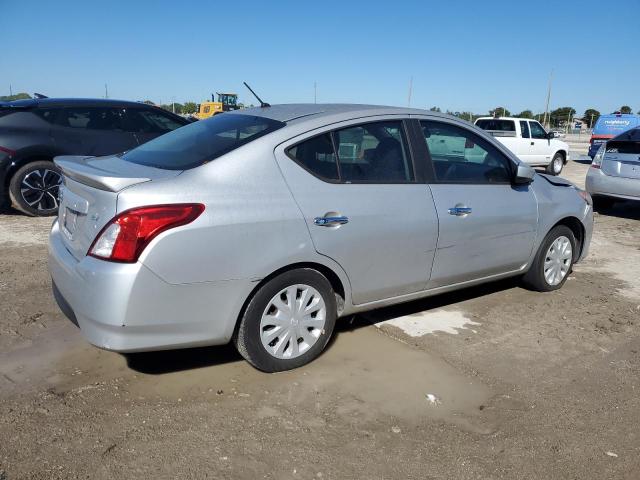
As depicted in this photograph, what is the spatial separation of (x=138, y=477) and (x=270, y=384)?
3.23ft

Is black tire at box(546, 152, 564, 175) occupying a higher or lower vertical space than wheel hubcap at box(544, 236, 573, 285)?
higher

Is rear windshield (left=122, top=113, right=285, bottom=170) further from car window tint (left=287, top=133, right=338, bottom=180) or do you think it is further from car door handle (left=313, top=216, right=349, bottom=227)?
car door handle (left=313, top=216, right=349, bottom=227)

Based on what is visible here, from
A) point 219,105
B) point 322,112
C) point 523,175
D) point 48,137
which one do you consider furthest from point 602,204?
point 219,105

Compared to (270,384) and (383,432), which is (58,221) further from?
(383,432)

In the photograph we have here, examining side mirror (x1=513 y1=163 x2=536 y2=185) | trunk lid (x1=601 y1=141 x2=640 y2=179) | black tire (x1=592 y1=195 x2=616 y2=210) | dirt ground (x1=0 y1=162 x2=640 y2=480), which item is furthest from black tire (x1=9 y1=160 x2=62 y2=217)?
black tire (x1=592 y1=195 x2=616 y2=210)

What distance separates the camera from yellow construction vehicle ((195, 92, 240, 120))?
36.8m

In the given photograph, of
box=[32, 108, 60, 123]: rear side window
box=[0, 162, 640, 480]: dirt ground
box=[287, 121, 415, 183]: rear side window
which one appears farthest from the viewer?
box=[32, 108, 60, 123]: rear side window

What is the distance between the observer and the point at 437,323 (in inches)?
166

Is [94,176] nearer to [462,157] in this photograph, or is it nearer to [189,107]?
[462,157]

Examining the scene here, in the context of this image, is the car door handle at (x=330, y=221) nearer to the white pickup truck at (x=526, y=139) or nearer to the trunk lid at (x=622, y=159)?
the trunk lid at (x=622, y=159)

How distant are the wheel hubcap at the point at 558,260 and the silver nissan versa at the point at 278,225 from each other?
0.63 meters

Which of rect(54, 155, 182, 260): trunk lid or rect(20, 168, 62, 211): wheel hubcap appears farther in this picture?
rect(20, 168, 62, 211): wheel hubcap

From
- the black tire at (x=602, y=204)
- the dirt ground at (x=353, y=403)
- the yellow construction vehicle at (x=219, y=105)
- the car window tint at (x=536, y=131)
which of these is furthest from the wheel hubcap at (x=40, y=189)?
the yellow construction vehicle at (x=219, y=105)

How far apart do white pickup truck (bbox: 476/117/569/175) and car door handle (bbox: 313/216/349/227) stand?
14163mm
